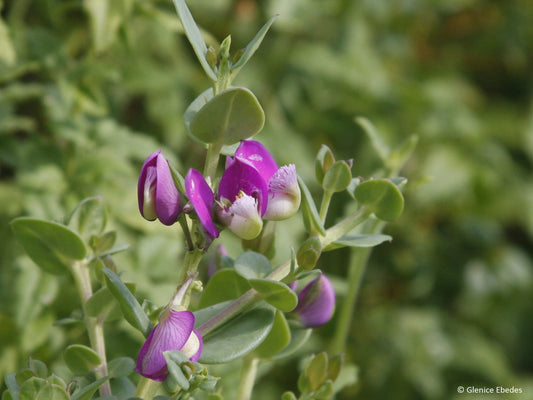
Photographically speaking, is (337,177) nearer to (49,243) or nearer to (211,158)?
(211,158)

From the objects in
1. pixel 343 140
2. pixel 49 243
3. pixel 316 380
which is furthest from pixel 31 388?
pixel 343 140

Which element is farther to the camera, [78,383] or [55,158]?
[55,158]

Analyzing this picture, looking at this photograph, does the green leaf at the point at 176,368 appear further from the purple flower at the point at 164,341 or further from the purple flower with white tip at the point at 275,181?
the purple flower with white tip at the point at 275,181

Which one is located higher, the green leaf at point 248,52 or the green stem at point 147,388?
the green leaf at point 248,52

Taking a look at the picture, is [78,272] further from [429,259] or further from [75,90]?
[429,259]

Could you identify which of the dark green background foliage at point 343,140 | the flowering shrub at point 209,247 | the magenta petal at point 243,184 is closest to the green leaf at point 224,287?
the flowering shrub at point 209,247

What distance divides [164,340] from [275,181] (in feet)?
0.44

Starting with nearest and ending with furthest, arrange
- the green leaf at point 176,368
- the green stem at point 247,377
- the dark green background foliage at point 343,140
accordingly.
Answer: the green leaf at point 176,368 < the green stem at point 247,377 < the dark green background foliage at point 343,140

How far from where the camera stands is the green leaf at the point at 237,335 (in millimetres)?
485

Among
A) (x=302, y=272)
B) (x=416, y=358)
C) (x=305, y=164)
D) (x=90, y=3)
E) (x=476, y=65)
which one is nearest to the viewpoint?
(x=302, y=272)

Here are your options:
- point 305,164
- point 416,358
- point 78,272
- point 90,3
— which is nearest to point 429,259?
point 416,358

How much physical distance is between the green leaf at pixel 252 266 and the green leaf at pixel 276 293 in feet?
0.06

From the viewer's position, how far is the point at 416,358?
1.93 m

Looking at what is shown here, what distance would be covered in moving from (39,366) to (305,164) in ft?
3.98
